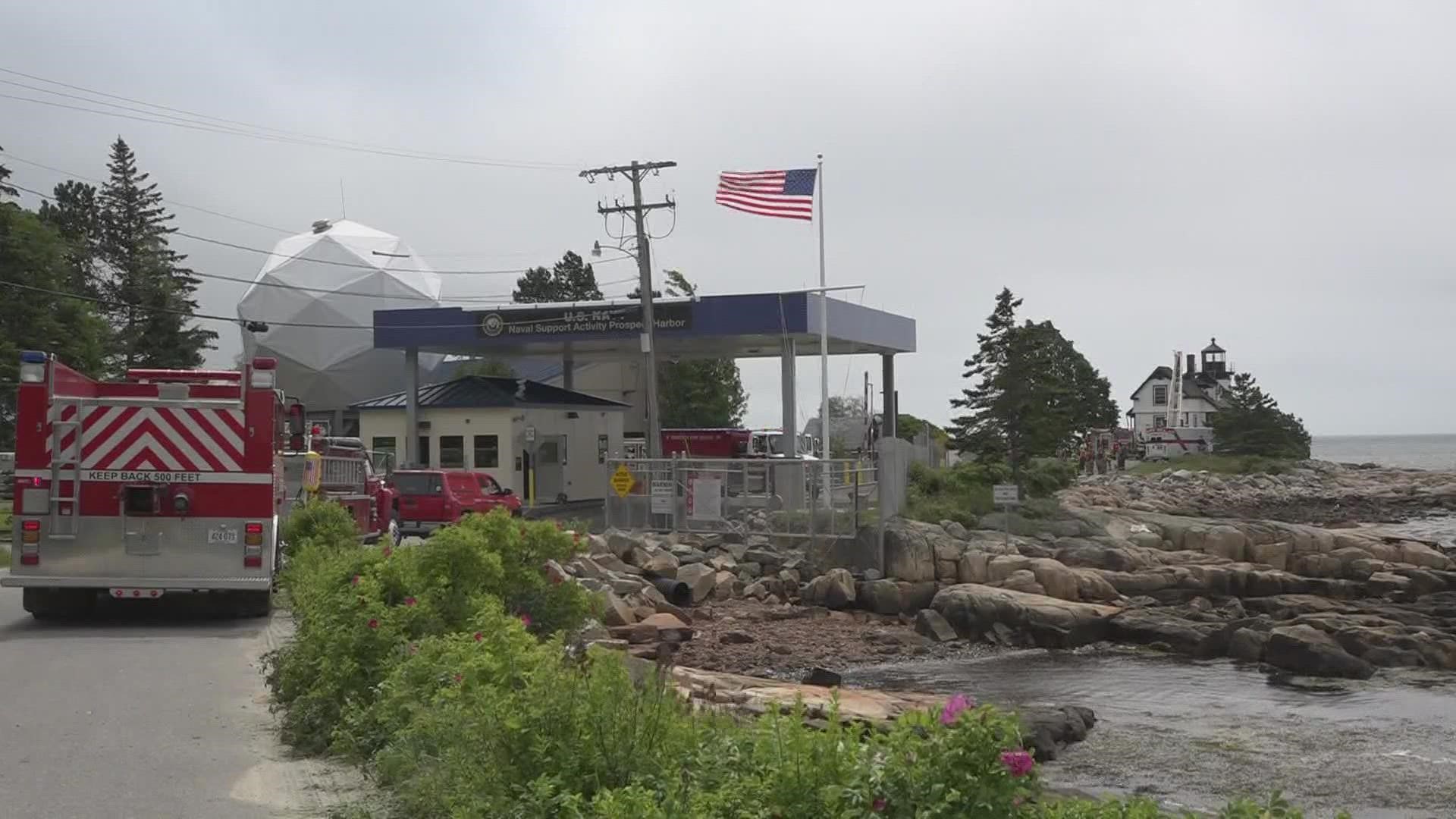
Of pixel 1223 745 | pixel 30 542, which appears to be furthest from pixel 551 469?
pixel 1223 745

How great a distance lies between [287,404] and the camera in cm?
2084

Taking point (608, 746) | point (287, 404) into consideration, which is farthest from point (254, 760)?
point (287, 404)

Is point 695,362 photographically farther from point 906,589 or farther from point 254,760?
point 254,760

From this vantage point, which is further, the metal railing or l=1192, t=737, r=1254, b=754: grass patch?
the metal railing

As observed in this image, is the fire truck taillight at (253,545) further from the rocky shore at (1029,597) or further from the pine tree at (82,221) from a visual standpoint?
the pine tree at (82,221)

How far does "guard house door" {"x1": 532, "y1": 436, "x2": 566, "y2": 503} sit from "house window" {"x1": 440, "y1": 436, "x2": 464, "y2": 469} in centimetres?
237

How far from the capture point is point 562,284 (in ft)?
332

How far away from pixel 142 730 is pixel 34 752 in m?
0.88

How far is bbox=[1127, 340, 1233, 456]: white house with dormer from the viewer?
319ft

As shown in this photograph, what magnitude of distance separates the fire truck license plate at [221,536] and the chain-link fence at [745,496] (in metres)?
14.5

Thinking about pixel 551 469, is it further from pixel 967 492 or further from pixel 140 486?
pixel 140 486

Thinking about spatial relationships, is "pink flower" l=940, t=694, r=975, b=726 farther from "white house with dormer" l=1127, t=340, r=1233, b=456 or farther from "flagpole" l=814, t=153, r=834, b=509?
"white house with dormer" l=1127, t=340, r=1233, b=456

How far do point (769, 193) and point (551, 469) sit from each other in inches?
561

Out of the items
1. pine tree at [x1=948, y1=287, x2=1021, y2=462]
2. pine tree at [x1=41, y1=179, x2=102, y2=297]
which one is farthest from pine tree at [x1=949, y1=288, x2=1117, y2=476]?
pine tree at [x1=41, y1=179, x2=102, y2=297]
